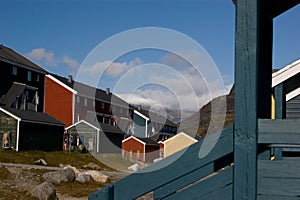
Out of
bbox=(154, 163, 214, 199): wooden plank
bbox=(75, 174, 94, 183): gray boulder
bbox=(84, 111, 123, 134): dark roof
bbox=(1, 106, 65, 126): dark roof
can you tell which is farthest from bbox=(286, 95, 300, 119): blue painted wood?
bbox=(84, 111, 123, 134): dark roof

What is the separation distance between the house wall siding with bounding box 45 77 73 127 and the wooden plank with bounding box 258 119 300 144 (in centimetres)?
5169

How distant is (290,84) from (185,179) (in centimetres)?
1137

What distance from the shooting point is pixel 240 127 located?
283 cm

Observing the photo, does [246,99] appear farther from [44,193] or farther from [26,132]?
[26,132]

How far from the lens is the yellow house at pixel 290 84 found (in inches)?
469

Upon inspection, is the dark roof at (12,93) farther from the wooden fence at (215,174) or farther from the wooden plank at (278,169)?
the wooden plank at (278,169)

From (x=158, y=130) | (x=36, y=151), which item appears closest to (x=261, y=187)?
(x=36, y=151)

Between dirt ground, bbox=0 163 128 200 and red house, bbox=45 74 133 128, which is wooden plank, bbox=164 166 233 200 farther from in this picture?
red house, bbox=45 74 133 128

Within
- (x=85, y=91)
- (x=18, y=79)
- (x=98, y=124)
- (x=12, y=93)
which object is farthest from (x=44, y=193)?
(x=85, y=91)

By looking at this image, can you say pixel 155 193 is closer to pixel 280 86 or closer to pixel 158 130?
pixel 280 86

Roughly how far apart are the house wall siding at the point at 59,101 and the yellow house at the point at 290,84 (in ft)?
136

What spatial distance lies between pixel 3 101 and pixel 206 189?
42.2 m

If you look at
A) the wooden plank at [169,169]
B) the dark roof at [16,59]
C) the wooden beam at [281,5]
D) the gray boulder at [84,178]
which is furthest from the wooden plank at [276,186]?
the dark roof at [16,59]

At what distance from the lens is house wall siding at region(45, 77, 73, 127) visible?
54062 millimetres
